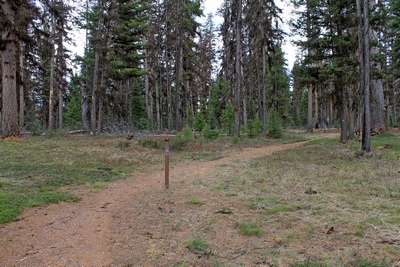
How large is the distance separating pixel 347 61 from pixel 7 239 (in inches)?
603

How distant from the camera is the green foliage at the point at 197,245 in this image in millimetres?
3495

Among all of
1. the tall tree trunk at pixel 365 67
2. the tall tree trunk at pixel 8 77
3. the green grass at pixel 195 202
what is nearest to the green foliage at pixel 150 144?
the tall tree trunk at pixel 8 77

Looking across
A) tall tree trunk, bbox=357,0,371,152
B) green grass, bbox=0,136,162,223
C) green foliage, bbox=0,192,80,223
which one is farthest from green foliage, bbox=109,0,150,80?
green foliage, bbox=0,192,80,223

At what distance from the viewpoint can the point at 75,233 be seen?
4078 millimetres

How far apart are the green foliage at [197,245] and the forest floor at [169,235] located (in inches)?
0.5

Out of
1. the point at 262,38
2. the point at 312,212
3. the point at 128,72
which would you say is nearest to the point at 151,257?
the point at 312,212

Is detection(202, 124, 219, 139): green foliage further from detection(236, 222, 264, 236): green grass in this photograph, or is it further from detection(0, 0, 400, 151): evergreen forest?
detection(236, 222, 264, 236): green grass

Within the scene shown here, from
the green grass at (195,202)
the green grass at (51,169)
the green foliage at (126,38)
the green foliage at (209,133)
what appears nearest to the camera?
the green grass at (195,202)

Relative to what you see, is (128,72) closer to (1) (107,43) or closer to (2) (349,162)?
(1) (107,43)

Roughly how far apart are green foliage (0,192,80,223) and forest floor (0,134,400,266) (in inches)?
6.2

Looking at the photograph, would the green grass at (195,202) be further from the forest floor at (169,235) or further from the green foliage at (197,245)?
the green foliage at (197,245)

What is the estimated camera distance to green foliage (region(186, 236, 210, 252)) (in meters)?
3.50

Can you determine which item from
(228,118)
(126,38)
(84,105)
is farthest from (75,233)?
(84,105)

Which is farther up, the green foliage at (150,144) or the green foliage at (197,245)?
the green foliage at (150,144)
